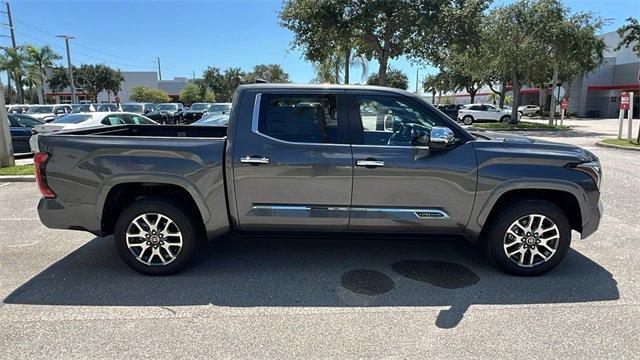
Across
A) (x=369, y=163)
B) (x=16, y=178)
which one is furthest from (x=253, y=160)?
(x=16, y=178)

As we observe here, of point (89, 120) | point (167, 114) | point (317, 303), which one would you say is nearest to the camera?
point (317, 303)

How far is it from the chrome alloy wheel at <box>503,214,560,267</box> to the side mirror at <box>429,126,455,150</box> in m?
1.07

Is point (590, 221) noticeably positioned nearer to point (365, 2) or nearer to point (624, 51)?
point (365, 2)

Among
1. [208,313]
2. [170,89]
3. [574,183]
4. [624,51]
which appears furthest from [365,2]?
[170,89]

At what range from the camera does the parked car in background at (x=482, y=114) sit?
35.0 m

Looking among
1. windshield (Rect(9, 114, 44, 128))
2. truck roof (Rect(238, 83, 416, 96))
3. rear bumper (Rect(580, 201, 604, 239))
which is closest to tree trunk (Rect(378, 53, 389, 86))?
windshield (Rect(9, 114, 44, 128))

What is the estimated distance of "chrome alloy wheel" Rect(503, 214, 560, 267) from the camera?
13.6ft

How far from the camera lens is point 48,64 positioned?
54.9m

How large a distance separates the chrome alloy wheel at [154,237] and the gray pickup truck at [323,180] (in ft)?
0.04

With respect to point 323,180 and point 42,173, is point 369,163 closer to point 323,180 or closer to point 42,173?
point 323,180

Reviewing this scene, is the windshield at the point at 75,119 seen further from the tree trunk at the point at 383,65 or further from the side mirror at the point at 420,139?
the tree trunk at the point at 383,65

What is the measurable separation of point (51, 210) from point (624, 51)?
66120 mm

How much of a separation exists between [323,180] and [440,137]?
1.10m

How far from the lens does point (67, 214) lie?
4.13m
